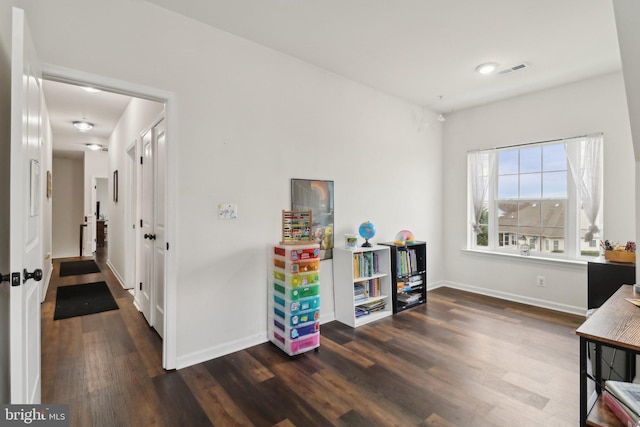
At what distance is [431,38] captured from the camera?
109 inches

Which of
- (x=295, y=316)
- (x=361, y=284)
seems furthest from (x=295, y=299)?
(x=361, y=284)

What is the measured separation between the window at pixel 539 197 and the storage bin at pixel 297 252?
9.83 ft

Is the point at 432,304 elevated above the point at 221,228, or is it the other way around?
the point at 221,228

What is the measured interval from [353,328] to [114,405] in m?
2.12

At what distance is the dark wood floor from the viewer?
6.26 feet

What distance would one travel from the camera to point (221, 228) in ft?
8.83

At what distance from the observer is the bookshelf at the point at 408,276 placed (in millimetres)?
3760

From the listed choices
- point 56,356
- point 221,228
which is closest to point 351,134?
point 221,228

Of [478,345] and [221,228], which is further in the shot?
[478,345]

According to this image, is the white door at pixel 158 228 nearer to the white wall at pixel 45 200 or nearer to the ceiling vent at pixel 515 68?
the white wall at pixel 45 200

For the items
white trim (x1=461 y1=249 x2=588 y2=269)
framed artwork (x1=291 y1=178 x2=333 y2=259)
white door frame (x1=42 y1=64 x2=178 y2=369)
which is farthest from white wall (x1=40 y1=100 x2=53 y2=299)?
white trim (x1=461 y1=249 x2=588 y2=269)

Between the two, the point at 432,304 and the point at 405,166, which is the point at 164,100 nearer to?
the point at 405,166

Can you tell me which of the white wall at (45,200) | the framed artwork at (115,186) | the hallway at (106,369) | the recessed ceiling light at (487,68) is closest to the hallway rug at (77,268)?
the white wall at (45,200)

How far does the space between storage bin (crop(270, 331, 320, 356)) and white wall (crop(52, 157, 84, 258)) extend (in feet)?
26.0
